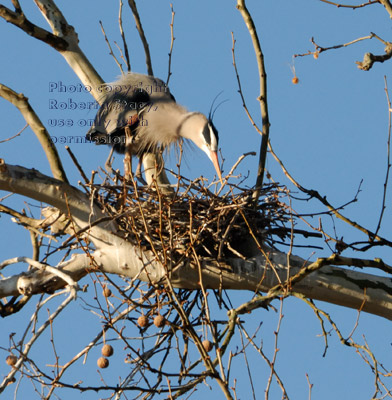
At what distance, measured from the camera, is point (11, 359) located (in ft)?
13.0

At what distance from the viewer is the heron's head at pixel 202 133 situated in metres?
6.73

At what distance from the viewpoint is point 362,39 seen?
4871 millimetres

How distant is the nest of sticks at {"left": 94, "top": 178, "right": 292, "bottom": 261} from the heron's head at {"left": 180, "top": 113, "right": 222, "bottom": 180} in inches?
62.3

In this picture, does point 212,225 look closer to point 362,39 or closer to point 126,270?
point 126,270

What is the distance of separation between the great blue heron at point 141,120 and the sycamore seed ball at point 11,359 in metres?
3.28

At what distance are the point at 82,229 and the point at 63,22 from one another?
2.70 meters

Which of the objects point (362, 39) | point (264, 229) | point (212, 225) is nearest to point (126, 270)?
point (212, 225)

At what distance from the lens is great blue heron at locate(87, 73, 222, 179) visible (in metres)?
7.04

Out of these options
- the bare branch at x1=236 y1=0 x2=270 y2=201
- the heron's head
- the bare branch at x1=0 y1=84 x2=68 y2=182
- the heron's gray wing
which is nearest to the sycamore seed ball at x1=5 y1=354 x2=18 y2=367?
the bare branch at x1=0 y1=84 x2=68 y2=182

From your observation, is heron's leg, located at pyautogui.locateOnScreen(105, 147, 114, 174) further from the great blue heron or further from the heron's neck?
the heron's neck

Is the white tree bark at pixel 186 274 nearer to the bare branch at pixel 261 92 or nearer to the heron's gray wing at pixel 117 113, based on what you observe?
the bare branch at pixel 261 92

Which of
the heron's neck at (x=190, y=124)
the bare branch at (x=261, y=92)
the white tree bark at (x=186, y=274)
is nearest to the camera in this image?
the white tree bark at (x=186, y=274)

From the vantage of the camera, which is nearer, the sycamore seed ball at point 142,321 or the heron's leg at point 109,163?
the sycamore seed ball at point 142,321

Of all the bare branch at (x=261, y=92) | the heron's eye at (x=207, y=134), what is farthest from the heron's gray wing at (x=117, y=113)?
the bare branch at (x=261, y=92)
